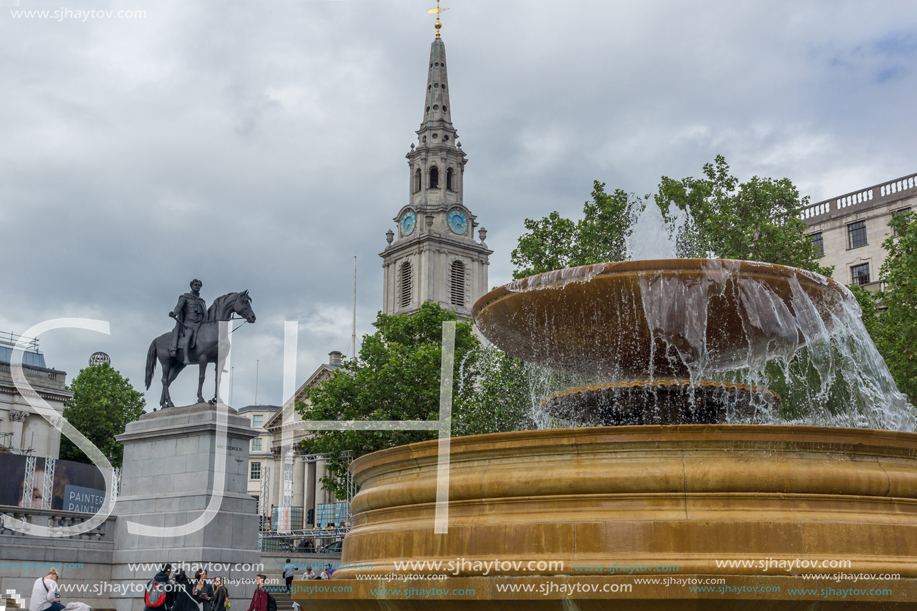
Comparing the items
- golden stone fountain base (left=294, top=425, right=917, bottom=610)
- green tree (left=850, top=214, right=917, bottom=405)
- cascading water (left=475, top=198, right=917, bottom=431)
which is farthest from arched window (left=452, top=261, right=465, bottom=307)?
golden stone fountain base (left=294, top=425, right=917, bottom=610)

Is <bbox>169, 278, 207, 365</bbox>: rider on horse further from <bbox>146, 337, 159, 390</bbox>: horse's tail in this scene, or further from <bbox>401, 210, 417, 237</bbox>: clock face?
<bbox>401, 210, 417, 237</bbox>: clock face

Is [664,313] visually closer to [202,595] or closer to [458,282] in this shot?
[202,595]

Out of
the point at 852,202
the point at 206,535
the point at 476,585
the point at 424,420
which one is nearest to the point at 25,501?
the point at 206,535

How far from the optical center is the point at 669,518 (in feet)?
21.9

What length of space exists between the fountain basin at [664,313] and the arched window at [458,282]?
228ft

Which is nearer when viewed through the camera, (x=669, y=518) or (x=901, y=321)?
(x=669, y=518)

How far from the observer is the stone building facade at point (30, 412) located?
4684 centimetres

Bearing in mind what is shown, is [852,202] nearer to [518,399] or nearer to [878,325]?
[878,325]

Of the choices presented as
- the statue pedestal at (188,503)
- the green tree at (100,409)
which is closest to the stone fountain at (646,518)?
the statue pedestal at (188,503)

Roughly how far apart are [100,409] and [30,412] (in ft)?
27.2

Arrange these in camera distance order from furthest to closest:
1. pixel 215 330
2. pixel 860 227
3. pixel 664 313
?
pixel 860 227
pixel 215 330
pixel 664 313

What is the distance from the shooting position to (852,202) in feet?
148

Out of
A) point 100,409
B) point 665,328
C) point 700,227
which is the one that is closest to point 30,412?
point 100,409
